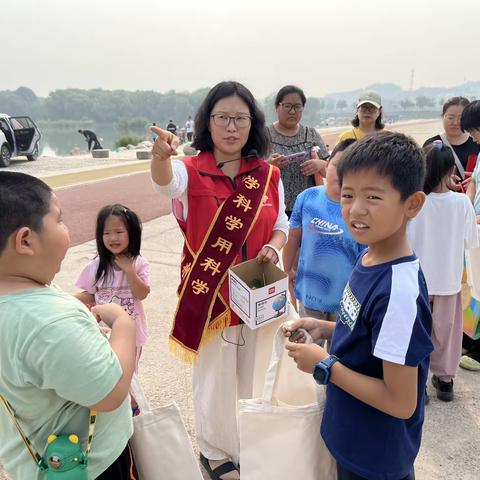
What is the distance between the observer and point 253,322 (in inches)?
66.5

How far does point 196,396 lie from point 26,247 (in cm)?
135

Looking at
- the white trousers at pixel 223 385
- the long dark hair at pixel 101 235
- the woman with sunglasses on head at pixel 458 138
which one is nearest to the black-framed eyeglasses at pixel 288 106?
the woman with sunglasses on head at pixel 458 138

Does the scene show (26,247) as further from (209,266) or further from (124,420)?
(209,266)

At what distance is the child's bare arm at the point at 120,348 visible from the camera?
1069mm

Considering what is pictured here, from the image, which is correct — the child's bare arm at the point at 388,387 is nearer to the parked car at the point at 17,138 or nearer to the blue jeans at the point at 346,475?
the blue jeans at the point at 346,475

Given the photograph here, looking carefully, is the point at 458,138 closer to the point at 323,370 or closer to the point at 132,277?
the point at 132,277

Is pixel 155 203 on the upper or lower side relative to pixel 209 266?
lower

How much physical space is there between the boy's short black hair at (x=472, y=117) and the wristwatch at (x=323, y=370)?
232cm

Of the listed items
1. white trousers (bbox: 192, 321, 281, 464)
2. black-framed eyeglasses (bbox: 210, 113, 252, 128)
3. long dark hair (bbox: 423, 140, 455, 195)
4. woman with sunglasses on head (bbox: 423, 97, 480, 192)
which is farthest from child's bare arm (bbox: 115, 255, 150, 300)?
woman with sunglasses on head (bbox: 423, 97, 480, 192)

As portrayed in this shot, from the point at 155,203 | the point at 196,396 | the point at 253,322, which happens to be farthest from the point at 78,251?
the point at 253,322

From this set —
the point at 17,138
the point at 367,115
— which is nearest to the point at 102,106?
the point at 17,138

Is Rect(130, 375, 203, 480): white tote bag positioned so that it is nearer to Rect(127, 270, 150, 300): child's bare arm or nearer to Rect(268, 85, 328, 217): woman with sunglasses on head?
Rect(127, 270, 150, 300): child's bare arm

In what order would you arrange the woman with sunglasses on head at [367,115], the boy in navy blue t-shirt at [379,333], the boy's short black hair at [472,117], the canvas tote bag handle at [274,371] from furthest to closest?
the woman with sunglasses on head at [367,115] → the boy's short black hair at [472,117] → the canvas tote bag handle at [274,371] → the boy in navy blue t-shirt at [379,333]

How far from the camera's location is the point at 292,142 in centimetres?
330
